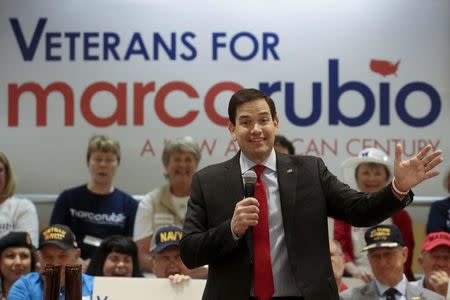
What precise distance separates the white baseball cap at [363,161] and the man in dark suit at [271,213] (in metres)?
3.23

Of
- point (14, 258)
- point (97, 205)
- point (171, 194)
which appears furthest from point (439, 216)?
point (14, 258)

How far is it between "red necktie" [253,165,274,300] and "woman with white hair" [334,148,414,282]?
117 inches

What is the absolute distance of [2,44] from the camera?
741cm

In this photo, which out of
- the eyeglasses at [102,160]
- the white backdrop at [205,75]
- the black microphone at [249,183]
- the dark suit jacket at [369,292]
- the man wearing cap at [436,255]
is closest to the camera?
the black microphone at [249,183]

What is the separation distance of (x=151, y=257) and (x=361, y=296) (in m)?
1.44

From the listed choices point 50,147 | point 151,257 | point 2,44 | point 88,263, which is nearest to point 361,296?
point 151,257

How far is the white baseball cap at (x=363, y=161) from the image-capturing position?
667cm

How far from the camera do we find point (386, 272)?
18.4 ft

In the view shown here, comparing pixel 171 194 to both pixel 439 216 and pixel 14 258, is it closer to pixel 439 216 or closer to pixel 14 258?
pixel 14 258

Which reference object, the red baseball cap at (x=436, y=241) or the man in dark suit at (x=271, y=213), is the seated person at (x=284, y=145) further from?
the man in dark suit at (x=271, y=213)

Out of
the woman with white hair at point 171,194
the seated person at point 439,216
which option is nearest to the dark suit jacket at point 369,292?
the seated person at point 439,216

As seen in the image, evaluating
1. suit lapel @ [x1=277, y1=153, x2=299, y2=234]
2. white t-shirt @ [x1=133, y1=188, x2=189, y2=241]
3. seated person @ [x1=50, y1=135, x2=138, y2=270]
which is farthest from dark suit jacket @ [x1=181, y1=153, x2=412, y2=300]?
seated person @ [x1=50, y1=135, x2=138, y2=270]

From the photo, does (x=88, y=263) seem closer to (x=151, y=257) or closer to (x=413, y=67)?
(x=151, y=257)

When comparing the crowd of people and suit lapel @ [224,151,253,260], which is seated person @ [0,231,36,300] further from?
suit lapel @ [224,151,253,260]
